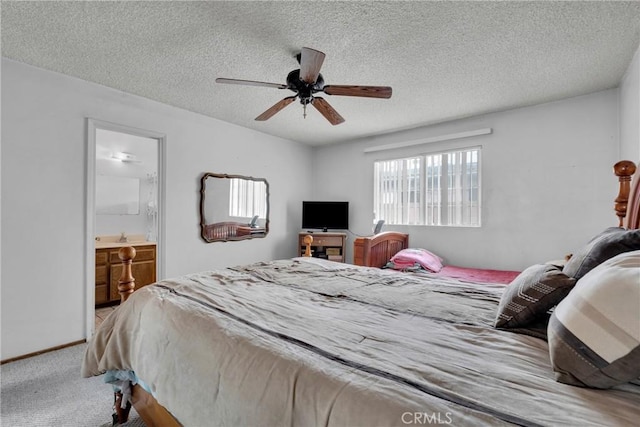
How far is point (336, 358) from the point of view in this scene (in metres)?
0.84

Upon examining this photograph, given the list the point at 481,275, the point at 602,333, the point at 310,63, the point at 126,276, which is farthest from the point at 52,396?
the point at 481,275

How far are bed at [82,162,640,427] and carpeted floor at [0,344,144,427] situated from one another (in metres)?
0.24

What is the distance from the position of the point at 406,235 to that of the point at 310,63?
292cm

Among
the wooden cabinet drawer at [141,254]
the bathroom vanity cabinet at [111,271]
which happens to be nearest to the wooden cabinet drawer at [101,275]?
the bathroom vanity cabinet at [111,271]

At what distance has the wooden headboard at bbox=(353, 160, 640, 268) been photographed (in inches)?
63.7

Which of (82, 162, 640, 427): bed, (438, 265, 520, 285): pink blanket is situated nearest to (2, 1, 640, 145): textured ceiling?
(82, 162, 640, 427): bed

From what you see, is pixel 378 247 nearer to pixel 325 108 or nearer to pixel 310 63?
pixel 325 108

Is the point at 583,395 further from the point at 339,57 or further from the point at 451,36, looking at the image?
the point at 339,57

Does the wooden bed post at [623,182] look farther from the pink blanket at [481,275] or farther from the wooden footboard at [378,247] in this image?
the wooden footboard at [378,247]

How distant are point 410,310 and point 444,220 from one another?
2.90 meters

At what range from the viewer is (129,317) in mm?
1499

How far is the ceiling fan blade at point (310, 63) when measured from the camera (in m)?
1.75
